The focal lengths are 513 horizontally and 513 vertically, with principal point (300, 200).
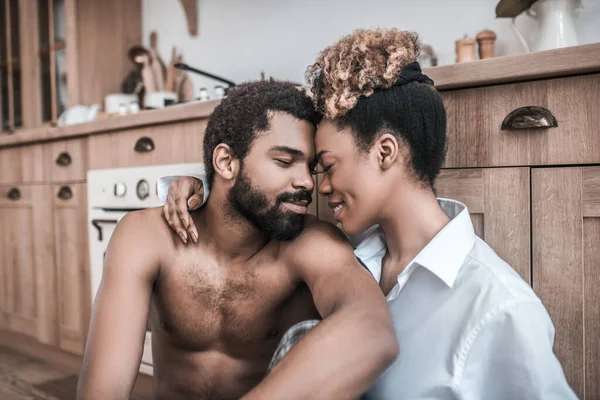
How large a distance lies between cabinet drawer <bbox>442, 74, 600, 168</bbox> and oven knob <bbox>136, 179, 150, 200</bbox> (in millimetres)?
963

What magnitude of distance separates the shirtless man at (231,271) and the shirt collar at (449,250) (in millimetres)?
100

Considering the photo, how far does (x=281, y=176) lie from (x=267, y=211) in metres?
0.07

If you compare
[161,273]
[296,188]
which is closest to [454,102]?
[296,188]

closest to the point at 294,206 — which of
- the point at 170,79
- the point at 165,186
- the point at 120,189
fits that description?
the point at 165,186

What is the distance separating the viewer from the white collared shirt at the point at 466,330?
74 cm

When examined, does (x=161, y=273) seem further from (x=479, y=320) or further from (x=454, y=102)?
(x=454, y=102)

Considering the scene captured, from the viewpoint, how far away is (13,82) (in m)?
2.95

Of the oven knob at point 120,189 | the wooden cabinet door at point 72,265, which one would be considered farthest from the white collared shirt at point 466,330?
the wooden cabinet door at point 72,265

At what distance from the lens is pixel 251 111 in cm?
97

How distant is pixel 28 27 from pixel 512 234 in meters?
2.76

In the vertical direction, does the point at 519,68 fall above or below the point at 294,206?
above

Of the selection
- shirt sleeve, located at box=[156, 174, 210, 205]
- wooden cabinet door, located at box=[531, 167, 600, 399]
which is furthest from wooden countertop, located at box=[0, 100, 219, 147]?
wooden cabinet door, located at box=[531, 167, 600, 399]

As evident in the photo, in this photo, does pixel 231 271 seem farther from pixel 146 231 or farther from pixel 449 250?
pixel 449 250

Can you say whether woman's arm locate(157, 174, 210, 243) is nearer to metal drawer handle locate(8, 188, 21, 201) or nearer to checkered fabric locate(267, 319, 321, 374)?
checkered fabric locate(267, 319, 321, 374)
